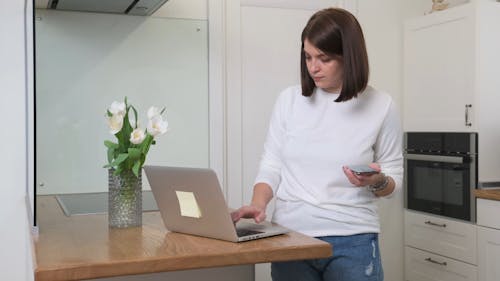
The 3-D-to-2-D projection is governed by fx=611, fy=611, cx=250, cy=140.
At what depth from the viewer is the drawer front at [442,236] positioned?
10.3 ft

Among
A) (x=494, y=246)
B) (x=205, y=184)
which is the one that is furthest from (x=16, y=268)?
(x=494, y=246)

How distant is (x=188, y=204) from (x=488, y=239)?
2.08 metres

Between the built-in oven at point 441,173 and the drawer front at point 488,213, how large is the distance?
0.16ft

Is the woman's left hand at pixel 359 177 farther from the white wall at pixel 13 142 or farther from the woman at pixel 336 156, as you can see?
the white wall at pixel 13 142

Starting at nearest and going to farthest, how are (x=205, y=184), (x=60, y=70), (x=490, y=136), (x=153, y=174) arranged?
1. (x=205, y=184)
2. (x=153, y=174)
3. (x=60, y=70)
4. (x=490, y=136)

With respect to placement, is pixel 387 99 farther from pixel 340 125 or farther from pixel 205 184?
pixel 205 184

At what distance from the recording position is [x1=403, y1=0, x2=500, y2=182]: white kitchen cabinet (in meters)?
3.14

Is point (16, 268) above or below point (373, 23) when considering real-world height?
below

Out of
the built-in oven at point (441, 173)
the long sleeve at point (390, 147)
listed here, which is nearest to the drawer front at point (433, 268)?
the built-in oven at point (441, 173)

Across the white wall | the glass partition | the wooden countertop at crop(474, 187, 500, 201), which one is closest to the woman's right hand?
the white wall

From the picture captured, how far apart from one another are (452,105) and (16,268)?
7.54 ft

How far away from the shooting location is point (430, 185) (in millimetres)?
3432

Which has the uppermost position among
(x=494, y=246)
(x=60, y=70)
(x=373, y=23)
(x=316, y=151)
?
(x=373, y=23)

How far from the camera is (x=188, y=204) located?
1450 millimetres
